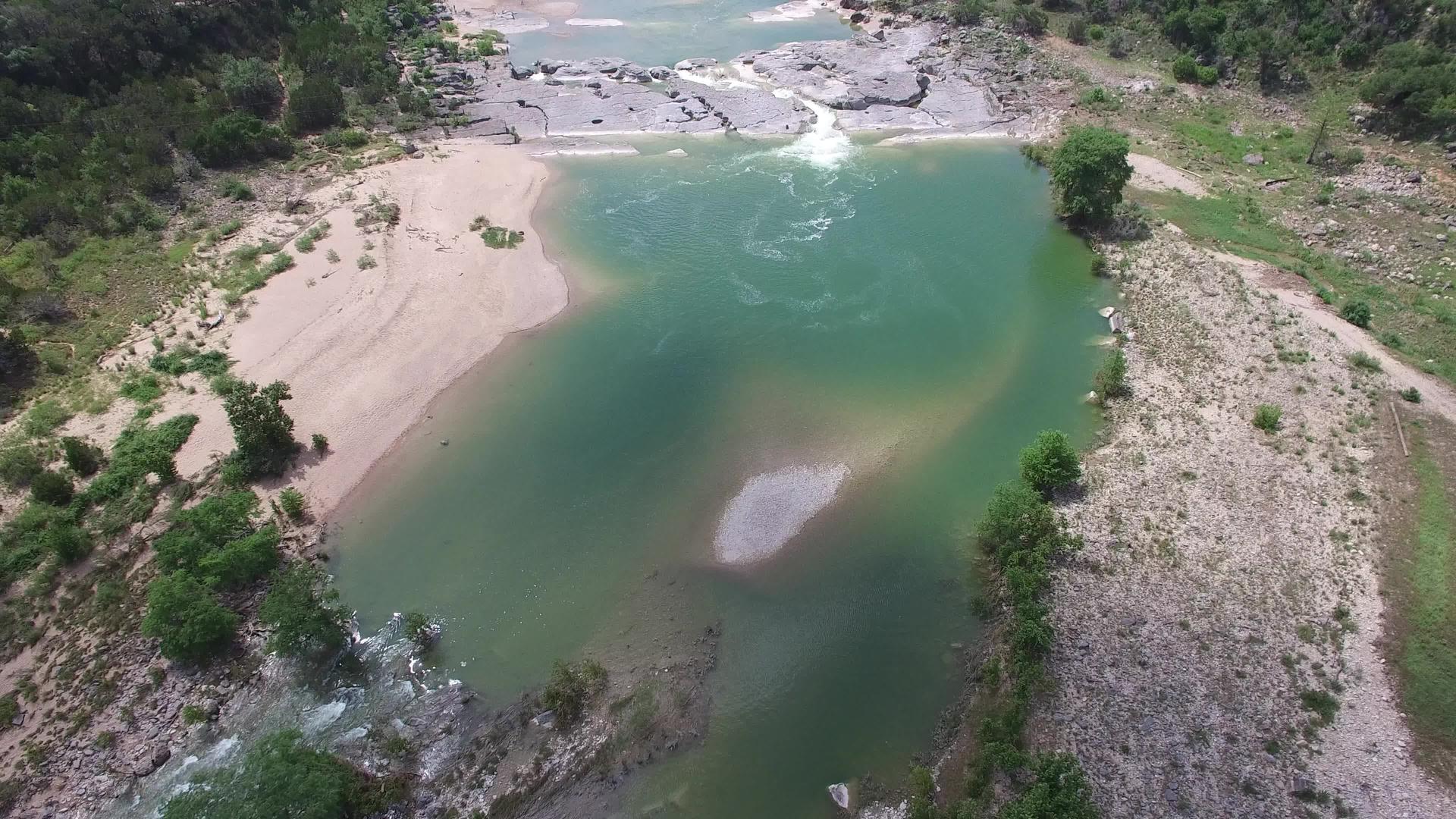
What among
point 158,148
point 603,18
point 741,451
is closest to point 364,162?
point 158,148

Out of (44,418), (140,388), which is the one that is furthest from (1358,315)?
(44,418)

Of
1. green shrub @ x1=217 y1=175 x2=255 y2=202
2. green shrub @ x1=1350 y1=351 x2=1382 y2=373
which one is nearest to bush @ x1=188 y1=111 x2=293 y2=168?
green shrub @ x1=217 y1=175 x2=255 y2=202

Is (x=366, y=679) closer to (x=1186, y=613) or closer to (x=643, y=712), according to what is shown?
(x=643, y=712)

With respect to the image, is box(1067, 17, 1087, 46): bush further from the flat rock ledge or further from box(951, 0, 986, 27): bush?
box(951, 0, 986, 27): bush

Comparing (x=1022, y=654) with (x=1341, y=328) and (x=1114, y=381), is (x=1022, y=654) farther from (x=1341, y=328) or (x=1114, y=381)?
(x=1341, y=328)

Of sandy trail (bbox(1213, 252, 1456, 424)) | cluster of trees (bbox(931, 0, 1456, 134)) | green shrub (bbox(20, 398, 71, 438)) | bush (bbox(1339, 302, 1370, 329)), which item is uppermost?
cluster of trees (bbox(931, 0, 1456, 134))

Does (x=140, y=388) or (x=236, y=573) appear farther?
(x=140, y=388)
